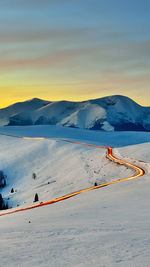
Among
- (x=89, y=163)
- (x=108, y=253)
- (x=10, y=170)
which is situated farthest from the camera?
(x=10, y=170)

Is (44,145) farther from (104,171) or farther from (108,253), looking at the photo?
(108,253)

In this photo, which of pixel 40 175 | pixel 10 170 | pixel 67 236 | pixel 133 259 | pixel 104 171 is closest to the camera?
pixel 133 259

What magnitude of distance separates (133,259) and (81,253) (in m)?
1.45

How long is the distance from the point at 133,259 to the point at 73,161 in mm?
87263

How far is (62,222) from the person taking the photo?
12328 mm

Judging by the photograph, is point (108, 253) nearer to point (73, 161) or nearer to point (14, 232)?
point (14, 232)

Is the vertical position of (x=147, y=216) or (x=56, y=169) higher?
(x=147, y=216)

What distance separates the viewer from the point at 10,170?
105m

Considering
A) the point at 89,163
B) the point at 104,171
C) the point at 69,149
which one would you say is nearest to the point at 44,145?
the point at 69,149

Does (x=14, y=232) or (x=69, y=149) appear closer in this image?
(x=14, y=232)

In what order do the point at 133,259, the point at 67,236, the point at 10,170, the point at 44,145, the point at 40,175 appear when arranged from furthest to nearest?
the point at 44,145
the point at 10,170
the point at 40,175
the point at 67,236
the point at 133,259

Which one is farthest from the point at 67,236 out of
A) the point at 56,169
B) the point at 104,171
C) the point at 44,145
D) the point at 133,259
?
the point at 44,145

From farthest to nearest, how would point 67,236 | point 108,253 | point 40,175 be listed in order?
point 40,175 → point 67,236 → point 108,253

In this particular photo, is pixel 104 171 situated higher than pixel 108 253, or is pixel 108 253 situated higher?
pixel 108 253
